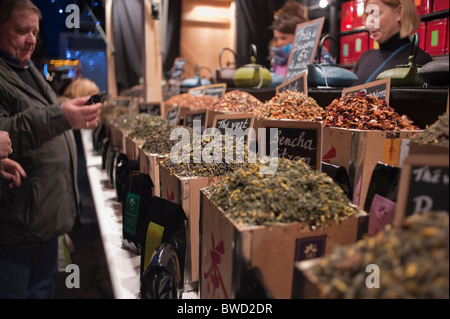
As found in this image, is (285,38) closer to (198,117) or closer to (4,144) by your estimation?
(198,117)

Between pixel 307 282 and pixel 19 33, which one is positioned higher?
pixel 19 33

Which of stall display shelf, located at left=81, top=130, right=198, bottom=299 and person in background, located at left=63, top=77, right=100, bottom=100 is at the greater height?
person in background, located at left=63, top=77, right=100, bottom=100

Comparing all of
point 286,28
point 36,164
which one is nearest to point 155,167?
point 36,164

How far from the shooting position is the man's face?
1610mm

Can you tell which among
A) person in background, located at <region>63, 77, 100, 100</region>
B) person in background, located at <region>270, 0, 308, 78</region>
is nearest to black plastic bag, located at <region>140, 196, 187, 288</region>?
person in background, located at <region>270, 0, 308, 78</region>

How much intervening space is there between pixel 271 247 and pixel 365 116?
57cm

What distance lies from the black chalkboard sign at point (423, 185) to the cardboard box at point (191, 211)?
55 cm

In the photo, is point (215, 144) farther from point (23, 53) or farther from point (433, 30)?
point (433, 30)

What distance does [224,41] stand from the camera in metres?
5.79

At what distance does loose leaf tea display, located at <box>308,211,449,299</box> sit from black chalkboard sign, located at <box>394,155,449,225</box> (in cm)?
6

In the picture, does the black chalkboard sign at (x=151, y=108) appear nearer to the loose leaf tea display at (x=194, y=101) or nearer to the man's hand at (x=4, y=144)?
the loose leaf tea display at (x=194, y=101)

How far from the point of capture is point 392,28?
1764mm

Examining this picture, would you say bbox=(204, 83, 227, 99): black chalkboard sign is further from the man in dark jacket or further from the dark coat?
the dark coat

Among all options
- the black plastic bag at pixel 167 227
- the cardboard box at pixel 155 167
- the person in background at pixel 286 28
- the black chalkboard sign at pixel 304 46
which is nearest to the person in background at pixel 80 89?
the person in background at pixel 286 28
